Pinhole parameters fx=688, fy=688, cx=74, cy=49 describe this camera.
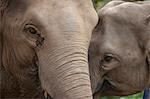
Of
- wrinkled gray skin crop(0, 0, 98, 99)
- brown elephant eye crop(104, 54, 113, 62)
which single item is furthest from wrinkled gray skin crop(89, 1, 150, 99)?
wrinkled gray skin crop(0, 0, 98, 99)

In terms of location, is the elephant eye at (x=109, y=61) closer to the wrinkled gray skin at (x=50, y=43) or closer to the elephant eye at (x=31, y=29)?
the wrinkled gray skin at (x=50, y=43)

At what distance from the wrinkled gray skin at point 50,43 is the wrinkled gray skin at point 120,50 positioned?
0.62 metres

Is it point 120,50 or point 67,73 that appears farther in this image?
point 120,50

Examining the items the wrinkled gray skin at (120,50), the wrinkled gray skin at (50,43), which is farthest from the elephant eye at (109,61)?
the wrinkled gray skin at (50,43)

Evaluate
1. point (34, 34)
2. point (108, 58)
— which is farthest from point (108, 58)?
point (34, 34)

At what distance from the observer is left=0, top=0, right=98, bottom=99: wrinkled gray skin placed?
11.5 ft

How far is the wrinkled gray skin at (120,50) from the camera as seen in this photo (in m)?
4.40

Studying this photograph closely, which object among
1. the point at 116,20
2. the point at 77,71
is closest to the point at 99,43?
the point at 116,20

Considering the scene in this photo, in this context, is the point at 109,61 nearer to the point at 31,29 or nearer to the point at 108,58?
the point at 108,58

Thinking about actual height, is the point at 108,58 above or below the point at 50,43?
below

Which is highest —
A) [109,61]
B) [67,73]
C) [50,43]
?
[50,43]

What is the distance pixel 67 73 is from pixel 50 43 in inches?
7.9

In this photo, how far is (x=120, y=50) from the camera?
4430mm

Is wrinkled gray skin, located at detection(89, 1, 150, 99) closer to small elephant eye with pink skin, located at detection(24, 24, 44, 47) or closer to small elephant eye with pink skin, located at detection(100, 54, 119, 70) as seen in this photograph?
small elephant eye with pink skin, located at detection(100, 54, 119, 70)
